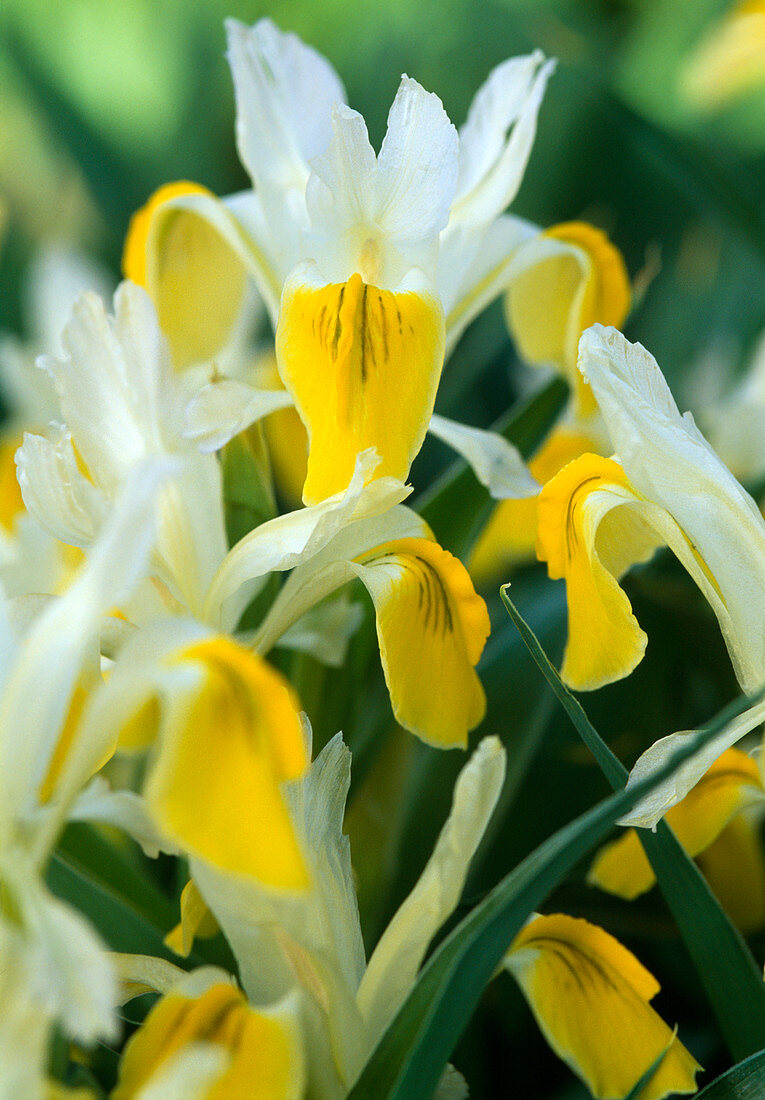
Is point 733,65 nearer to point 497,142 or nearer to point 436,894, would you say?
point 497,142

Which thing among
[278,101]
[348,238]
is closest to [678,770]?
[348,238]

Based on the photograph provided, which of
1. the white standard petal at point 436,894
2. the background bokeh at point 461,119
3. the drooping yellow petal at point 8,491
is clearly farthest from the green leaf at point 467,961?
the drooping yellow petal at point 8,491

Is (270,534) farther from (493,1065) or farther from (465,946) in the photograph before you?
(493,1065)

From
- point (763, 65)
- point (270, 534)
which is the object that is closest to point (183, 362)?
point (270, 534)

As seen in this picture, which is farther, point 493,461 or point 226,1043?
point 493,461

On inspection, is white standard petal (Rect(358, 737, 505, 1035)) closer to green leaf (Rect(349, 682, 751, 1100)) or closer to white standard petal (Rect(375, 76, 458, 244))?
green leaf (Rect(349, 682, 751, 1100))

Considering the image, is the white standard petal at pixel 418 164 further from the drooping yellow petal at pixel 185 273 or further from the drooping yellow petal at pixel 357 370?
the drooping yellow petal at pixel 185 273
